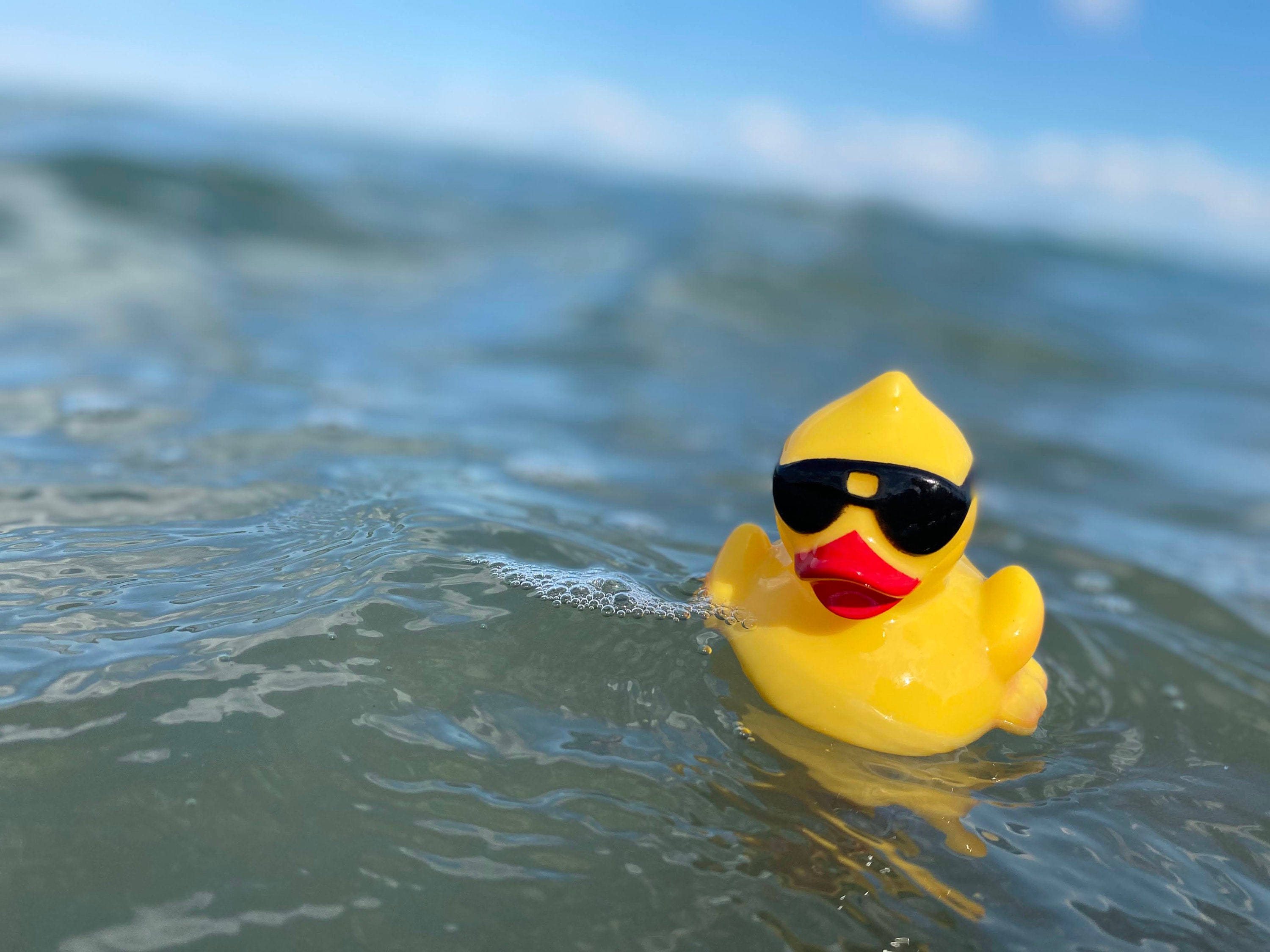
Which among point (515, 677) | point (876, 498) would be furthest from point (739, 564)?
point (515, 677)

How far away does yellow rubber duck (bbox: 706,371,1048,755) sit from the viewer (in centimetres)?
207

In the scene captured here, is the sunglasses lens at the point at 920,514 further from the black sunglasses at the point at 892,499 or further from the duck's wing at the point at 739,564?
the duck's wing at the point at 739,564

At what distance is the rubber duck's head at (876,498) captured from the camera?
206cm

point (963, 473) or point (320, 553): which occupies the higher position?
point (963, 473)

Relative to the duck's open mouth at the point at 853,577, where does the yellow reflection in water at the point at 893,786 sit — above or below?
below

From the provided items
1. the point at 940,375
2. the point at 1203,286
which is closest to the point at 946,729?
the point at 940,375

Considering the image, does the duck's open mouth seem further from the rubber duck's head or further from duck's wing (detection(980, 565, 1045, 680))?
duck's wing (detection(980, 565, 1045, 680))

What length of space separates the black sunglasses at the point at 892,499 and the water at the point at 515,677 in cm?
53

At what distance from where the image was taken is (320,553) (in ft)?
9.07

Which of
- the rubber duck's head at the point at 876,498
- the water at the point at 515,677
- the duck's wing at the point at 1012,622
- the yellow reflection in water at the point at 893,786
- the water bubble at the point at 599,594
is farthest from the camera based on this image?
the water bubble at the point at 599,594

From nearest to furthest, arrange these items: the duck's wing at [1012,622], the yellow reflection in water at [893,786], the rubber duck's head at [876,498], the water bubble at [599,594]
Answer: the yellow reflection in water at [893,786], the rubber duck's head at [876,498], the duck's wing at [1012,622], the water bubble at [599,594]

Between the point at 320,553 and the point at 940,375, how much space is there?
21.0 ft

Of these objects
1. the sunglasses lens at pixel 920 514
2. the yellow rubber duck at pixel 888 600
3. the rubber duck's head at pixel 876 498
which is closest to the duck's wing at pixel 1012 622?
the yellow rubber duck at pixel 888 600

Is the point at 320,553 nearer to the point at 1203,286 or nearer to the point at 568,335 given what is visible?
the point at 568,335
